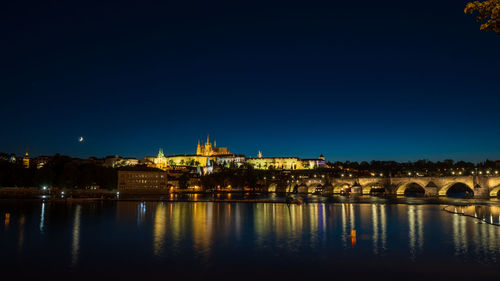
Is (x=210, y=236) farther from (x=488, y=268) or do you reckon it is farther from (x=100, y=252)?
(x=488, y=268)

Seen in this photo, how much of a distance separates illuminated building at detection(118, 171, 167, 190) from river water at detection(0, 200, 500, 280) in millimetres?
81644

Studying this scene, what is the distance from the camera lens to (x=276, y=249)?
2284cm

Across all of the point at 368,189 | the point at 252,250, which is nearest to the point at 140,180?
the point at 368,189

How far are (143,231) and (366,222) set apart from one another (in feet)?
59.7

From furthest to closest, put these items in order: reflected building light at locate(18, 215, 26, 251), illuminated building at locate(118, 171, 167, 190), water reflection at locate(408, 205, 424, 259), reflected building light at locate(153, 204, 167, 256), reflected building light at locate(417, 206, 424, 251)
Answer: illuminated building at locate(118, 171, 167, 190), reflected building light at locate(18, 215, 26, 251), reflected building light at locate(417, 206, 424, 251), reflected building light at locate(153, 204, 167, 256), water reflection at locate(408, 205, 424, 259)

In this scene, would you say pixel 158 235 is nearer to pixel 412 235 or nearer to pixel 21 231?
pixel 21 231

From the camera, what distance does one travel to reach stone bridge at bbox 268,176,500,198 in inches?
2817

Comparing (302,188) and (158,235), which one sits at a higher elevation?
(302,188)

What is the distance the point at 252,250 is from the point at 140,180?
102866 millimetres

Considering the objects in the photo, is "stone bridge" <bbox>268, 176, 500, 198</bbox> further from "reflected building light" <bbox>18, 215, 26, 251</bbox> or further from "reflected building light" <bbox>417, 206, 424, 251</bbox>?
Result: "reflected building light" <bbox>18, 215, 26, 251</bbox>

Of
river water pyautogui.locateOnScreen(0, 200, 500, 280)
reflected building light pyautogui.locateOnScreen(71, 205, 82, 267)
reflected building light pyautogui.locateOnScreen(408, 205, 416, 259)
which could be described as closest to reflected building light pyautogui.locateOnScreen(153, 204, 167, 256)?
river water pyautogui.locateOnScreen(0, 200, 500, 280)

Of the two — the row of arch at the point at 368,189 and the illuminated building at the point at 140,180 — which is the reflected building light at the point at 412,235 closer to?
the row of arch at the point at 368,189

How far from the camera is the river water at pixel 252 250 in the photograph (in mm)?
17172

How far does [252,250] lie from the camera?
22.8 meters
